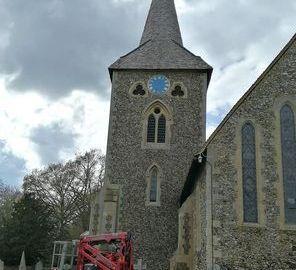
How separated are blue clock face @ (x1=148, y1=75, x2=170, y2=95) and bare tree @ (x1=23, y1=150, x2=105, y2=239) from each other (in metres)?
16.2

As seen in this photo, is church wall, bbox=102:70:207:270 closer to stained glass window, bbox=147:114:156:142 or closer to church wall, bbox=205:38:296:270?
stained glass window, bbox=147:114:156:142

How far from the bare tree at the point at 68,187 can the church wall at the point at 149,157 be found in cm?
1589

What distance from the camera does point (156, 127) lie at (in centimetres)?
2391

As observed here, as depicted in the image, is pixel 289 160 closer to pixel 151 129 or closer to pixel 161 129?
pixel 161 129

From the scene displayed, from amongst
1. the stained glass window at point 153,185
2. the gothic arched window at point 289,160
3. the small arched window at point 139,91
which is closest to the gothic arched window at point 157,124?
the small arched window at point 139,91

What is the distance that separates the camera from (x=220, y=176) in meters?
14.6

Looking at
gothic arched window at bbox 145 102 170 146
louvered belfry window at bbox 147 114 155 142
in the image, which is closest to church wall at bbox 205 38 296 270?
gothic arched window at bbox 145 102 170 146

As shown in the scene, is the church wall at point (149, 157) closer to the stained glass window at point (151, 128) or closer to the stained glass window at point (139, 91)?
the stained glass window at point (139, 91)

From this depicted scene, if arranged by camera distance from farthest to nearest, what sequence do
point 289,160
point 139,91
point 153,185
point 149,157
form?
point 139,91, point 149,157, point 153,185, point 289,160

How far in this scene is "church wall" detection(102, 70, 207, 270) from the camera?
21.1 metres

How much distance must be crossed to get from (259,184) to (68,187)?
27140 mm

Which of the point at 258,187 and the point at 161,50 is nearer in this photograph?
the point at 258,187

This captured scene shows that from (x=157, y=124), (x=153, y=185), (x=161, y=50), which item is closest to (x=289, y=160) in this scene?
(x=153, y=185)

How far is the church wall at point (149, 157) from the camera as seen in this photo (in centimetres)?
2109
